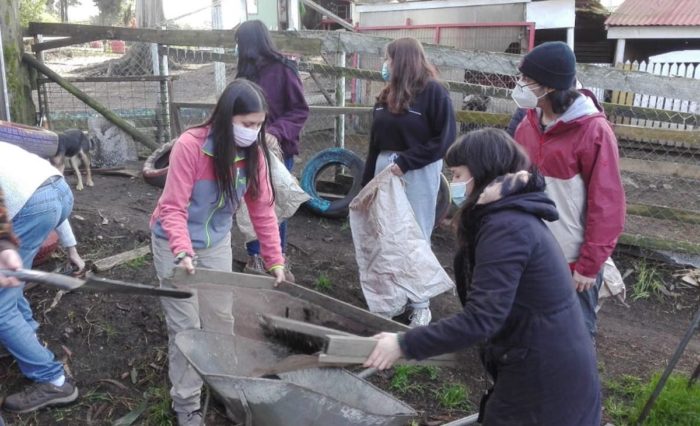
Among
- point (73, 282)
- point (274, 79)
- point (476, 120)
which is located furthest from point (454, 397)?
point (476, 120)

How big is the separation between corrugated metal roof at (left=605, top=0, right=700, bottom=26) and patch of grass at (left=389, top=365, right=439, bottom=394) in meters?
11.7

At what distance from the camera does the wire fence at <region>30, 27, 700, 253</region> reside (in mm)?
5023

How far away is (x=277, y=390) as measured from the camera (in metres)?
1.90

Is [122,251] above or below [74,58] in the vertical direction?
below

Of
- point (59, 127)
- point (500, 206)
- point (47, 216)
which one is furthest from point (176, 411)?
point (59, 127)

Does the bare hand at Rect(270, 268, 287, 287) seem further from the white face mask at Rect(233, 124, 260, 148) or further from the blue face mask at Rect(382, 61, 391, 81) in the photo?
the blue face mask at Rect(382, 61, 391, 81)

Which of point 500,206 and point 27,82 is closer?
point 500,206

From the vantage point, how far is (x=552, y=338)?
1.90 meters

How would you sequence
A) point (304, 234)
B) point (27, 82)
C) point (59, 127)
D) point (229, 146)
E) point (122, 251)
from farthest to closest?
point (59, 127), point (27, 82), point (304, 234), point (122, 251), point (229, 146)

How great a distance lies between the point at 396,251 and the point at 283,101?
1312 mm

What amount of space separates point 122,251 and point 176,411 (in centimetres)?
188

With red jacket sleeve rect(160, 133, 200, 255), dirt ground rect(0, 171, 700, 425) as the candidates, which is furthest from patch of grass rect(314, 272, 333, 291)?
red jacket sleeve rect(160, 133, 200, 255)

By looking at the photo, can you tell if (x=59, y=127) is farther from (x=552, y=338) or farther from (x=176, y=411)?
(x=552, y=338)

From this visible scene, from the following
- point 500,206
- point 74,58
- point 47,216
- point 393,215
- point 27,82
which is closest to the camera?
point 500,206
